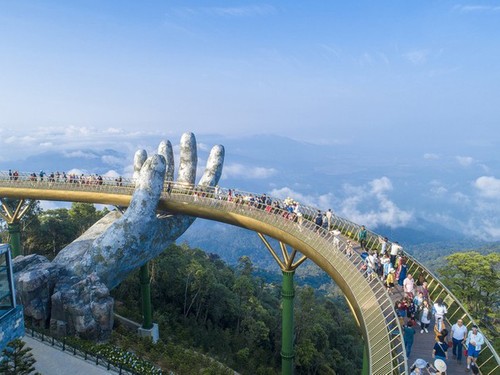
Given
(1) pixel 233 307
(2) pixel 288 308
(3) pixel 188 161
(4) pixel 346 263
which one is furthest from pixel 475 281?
(3) pixel 188 161

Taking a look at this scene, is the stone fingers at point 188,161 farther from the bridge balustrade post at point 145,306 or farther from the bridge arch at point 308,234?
the bridge balustrade post at point 145,306

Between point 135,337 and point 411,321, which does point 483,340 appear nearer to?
point 411,321

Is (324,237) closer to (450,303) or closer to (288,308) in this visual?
(288,308)

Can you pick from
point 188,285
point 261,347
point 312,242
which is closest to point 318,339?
point 261,347

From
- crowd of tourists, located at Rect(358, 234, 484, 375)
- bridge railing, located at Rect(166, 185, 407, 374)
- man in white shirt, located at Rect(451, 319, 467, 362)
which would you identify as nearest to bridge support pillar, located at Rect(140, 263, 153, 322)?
bridge railing, located at Rect(166, 185, 407, 374)

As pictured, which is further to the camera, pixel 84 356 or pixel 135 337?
pixel 135 337
